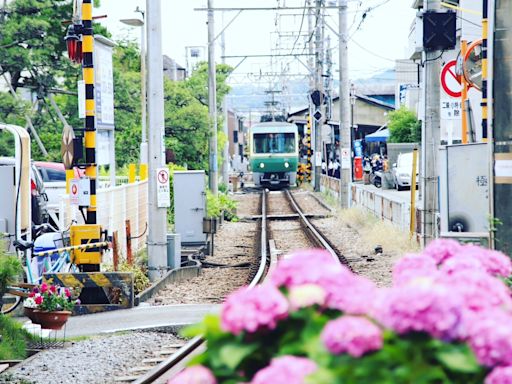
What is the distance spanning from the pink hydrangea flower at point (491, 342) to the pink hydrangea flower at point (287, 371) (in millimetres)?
443

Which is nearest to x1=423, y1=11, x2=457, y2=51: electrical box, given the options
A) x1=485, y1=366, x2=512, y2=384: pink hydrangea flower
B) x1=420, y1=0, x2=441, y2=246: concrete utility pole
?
x1=420, y1=0, x2=441, y2=246: concrete utility pole

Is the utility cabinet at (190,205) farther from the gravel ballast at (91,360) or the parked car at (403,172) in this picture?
the parked car at (403,172)

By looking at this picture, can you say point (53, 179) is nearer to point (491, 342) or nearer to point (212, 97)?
point (212, 97)

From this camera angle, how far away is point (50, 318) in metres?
10.9

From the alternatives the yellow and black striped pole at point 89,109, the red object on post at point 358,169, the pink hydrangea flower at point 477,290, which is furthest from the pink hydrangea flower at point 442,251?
the red object on post at point 358,169

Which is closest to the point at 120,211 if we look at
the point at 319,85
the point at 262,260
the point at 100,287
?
the point at 262,260

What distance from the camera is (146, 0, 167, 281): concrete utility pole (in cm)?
1595

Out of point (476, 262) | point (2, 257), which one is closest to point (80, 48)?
point (2, 257)

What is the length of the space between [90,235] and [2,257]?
4.03 m

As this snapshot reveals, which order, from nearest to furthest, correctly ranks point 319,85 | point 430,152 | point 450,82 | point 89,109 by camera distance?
point 89,109
point 430,152
point 450,82
point 319,85

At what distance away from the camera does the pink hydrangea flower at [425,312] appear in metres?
2.76

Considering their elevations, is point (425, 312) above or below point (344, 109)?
below

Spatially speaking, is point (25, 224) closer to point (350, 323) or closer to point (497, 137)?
point (497, 137)

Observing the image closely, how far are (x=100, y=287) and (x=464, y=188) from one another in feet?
15.7
